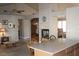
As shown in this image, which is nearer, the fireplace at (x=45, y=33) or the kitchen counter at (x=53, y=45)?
the kitchen counter at (x=53, y=45)

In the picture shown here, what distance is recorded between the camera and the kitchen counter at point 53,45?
2.04 meters

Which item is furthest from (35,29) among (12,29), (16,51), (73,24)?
(73,24)

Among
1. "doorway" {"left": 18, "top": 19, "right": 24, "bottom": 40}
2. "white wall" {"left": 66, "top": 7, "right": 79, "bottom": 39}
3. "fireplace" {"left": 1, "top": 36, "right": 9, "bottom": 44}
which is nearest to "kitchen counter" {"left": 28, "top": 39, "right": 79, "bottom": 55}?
"white wall" {"left": 66, "top": 7, "right": 79, "bottom": 39}

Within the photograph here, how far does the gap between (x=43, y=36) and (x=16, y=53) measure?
574mm

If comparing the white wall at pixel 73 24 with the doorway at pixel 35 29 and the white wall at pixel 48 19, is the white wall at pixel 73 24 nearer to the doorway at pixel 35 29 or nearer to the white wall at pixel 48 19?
the white wall at pixel 48 19

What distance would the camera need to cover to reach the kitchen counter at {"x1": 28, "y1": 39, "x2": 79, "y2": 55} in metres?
2.04

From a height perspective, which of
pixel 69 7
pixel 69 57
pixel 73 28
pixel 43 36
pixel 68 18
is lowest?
pixel 69 57

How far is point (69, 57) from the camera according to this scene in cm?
213

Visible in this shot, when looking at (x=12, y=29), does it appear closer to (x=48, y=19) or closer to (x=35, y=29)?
(x=35, y=29)

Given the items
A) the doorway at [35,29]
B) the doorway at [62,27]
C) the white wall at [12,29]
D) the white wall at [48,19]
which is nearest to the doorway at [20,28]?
the white wall at [12,29]

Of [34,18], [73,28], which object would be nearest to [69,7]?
[73,28]

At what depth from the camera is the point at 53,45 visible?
7.02ft

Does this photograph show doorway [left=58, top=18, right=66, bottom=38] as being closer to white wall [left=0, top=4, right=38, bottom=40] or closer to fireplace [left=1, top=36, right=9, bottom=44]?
white wall [left=0, top=4, right=38, bottom=40]

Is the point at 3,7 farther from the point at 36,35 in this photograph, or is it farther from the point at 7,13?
the point at 36,35
